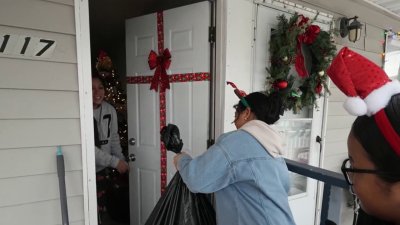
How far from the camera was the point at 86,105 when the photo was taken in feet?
4.82

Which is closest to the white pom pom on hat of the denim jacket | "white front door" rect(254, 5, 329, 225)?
the denim jacket

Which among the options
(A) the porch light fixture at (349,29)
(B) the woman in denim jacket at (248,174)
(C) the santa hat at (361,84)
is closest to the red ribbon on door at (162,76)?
(B) the woman in denim jacket at (248,174)

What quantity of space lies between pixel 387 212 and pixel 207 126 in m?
1.52

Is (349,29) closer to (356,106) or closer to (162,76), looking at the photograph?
(162,76)

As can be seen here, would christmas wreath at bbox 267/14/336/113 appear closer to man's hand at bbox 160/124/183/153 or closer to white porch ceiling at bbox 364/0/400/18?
man's hand at bbox 160/124/183/153

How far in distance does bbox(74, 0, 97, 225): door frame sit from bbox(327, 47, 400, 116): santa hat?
4.19ft

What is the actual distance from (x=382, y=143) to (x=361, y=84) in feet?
0.51

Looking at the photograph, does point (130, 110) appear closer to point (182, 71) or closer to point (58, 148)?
point (182, 71)

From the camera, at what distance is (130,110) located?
252 cm

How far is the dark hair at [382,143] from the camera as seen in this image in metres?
0.52

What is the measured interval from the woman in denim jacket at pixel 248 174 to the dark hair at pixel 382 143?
632 millimetres

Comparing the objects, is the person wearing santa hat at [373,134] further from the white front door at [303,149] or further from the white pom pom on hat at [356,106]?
the white front door at [303,149]

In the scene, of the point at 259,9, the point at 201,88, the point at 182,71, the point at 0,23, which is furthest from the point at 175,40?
the point at 0,23

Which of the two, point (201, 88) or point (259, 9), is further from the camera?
point (259, 9)
